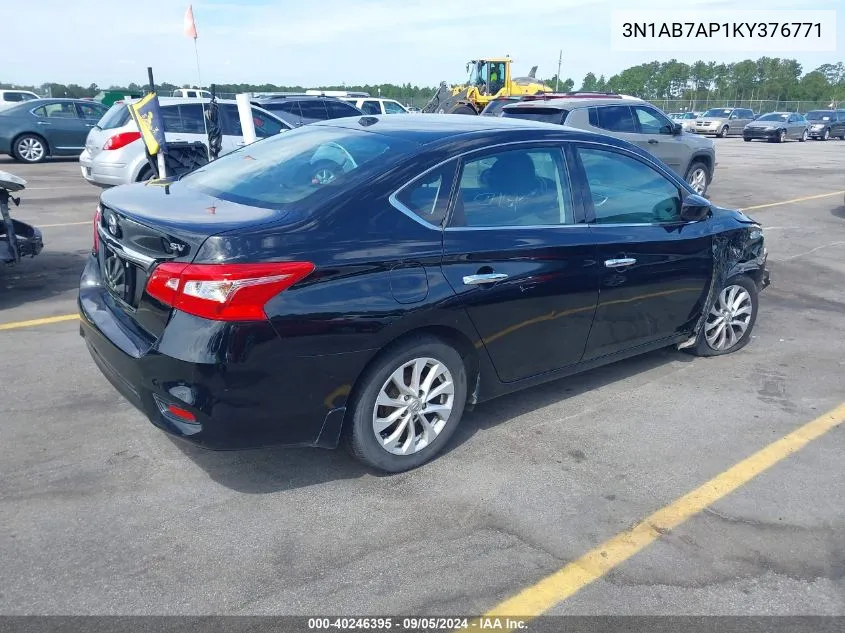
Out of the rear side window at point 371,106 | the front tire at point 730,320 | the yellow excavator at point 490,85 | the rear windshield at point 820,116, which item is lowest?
the front tire at point 730,320

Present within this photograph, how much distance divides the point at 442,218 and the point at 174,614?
6.72 ft

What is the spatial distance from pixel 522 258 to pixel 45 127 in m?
18.0

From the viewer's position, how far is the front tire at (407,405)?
336cm

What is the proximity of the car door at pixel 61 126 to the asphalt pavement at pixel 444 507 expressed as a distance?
49.9ft

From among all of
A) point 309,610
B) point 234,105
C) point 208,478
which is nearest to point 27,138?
point 234,105

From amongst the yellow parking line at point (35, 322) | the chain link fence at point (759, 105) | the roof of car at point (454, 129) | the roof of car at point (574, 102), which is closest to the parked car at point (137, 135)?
the roof of car at point (574, 102)

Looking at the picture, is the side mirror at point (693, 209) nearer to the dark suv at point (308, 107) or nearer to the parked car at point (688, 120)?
the dark suv at point (308, 107)

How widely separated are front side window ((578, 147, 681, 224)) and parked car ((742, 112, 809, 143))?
35077 mm

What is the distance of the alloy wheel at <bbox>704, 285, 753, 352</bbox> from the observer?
5246mm

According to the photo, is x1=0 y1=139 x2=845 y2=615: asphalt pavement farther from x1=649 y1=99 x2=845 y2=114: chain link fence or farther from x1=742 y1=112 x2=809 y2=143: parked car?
x1=649 y1=99 x2=845 y2=114: chain link fence

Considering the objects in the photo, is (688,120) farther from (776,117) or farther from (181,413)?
(181,413)

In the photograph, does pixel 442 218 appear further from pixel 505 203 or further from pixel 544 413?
pixel 544 413

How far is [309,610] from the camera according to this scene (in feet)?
8.75

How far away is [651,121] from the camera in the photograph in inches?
491
